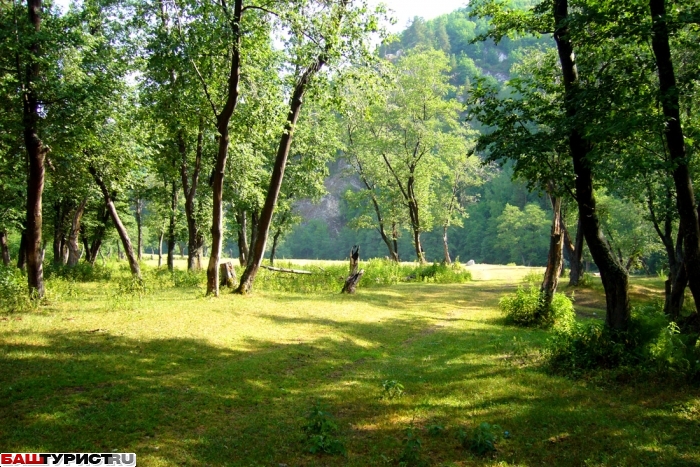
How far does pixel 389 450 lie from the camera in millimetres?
5129

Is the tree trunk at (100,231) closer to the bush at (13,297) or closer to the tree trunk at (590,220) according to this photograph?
the bush at (13,297)

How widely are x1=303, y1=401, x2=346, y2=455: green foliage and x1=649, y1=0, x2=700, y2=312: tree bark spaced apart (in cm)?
601

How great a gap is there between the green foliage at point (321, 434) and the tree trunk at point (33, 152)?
9407mm

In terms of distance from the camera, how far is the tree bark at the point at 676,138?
21.8ft

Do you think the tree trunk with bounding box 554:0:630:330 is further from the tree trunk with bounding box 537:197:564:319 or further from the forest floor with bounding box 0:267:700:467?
the tree trunk with bounding box 537:197:564:319

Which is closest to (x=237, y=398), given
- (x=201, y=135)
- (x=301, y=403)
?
(x=301, y=403)

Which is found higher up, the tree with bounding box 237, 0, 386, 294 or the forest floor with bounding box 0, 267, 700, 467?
the tree with bounding box 237, 0, 386, 294

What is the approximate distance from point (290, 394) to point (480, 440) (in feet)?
9.94

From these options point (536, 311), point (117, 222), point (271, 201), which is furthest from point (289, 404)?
point (117, 222)

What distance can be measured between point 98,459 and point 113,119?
41.3 ft

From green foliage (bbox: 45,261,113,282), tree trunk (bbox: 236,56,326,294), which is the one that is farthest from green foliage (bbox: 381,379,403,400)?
green foliage (bbox: 45,261,113,282)

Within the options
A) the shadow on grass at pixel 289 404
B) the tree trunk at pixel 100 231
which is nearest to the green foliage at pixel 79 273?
the tree trunk at pixel 100 231

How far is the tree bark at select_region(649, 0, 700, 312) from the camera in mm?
6637

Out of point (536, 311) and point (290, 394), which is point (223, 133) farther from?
point (536, 311)
